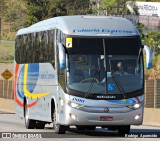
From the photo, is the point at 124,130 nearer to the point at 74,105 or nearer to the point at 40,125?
the point at 74,105

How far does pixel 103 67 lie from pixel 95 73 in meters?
0.31

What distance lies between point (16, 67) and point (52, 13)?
65.4 m

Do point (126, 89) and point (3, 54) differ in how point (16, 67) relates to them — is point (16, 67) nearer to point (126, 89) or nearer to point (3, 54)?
point (126, 89)

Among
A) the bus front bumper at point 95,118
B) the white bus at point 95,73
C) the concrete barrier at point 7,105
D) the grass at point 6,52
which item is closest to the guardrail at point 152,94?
the white bus at point 95,73

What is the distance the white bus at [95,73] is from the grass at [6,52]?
7529 cm

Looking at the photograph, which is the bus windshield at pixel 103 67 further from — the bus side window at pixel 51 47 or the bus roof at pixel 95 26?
the bus side window at pixel 51 47

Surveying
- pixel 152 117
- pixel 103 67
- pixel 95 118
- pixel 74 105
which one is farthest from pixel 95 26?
pixel 152 117

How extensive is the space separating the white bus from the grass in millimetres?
75294

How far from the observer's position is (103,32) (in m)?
22.4

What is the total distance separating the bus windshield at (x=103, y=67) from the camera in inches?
852

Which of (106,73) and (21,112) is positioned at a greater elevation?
(106,73)

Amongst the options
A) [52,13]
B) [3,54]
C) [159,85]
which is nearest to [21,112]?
[159,85]

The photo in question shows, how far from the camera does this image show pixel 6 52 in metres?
106

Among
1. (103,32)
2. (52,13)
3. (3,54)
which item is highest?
(103,32)
